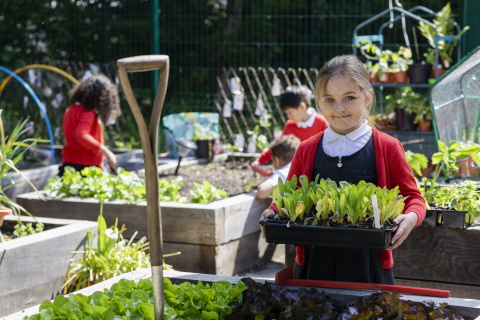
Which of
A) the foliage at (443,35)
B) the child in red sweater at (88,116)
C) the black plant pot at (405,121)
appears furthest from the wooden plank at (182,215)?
the foliage at (443,35)

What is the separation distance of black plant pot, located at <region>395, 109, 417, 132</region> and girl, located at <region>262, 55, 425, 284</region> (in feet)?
15.2

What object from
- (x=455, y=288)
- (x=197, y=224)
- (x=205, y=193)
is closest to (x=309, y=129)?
(x=205, y=193)

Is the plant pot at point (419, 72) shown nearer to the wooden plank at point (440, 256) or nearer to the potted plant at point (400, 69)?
the potted plant at point (400, 69)

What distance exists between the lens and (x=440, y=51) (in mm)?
7246

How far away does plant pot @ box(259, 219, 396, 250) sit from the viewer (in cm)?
211

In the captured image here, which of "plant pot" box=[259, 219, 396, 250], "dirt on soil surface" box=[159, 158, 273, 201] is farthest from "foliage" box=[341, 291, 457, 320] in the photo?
"dirt on soil surface" box=[159, 158, 273, 201]

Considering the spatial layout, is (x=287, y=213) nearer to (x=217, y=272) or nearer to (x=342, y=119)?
(x=342, y=119)

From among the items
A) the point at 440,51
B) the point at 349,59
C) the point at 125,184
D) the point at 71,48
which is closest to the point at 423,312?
the point at 349,59

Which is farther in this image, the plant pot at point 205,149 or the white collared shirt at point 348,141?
the plant pot at point 205,149

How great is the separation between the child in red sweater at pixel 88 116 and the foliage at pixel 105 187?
16.7 inches

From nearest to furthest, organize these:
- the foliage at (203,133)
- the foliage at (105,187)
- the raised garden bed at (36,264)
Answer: the raised garden bed at (36,264)
the foliage at (105,187)
the foliage at (203,133)

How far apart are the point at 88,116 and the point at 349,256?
338 centimetres

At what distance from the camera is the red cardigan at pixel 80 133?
17.6ft

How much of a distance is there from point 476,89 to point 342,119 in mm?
2091
